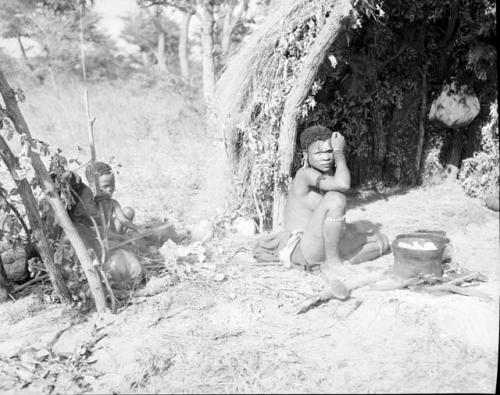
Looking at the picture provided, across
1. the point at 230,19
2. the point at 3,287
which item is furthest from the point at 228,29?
the point at 3,287

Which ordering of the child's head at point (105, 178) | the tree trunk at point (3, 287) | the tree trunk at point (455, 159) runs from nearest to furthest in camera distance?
the tree trunk at point (3, 287) < the child's head at point (105, 178) < the tree trunk at point (455, 159)

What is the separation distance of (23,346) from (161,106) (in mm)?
10097

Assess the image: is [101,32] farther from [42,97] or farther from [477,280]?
[477,280]

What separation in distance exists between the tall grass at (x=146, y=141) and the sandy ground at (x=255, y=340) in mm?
2491

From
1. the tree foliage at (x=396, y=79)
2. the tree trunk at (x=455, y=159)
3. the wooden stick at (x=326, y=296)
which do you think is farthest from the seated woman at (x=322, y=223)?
the tree trunk at (x=455, y=159)

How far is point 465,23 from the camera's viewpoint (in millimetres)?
6844

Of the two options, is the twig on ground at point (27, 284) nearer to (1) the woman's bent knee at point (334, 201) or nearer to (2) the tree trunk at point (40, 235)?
(2) the tree trunk at point (40, 235)

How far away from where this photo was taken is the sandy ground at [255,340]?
8.21 feet

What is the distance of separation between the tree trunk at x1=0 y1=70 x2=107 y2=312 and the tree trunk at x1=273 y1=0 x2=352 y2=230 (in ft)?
8.52

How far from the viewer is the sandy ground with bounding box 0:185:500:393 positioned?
8.21 ft

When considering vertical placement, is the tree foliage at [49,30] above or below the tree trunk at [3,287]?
above

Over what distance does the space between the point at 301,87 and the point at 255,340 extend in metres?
3.11

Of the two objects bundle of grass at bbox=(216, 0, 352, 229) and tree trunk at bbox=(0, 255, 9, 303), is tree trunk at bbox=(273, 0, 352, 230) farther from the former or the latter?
tree trunk at bbox=(0, 255, 9, 303)

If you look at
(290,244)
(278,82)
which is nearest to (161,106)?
(278,82)
